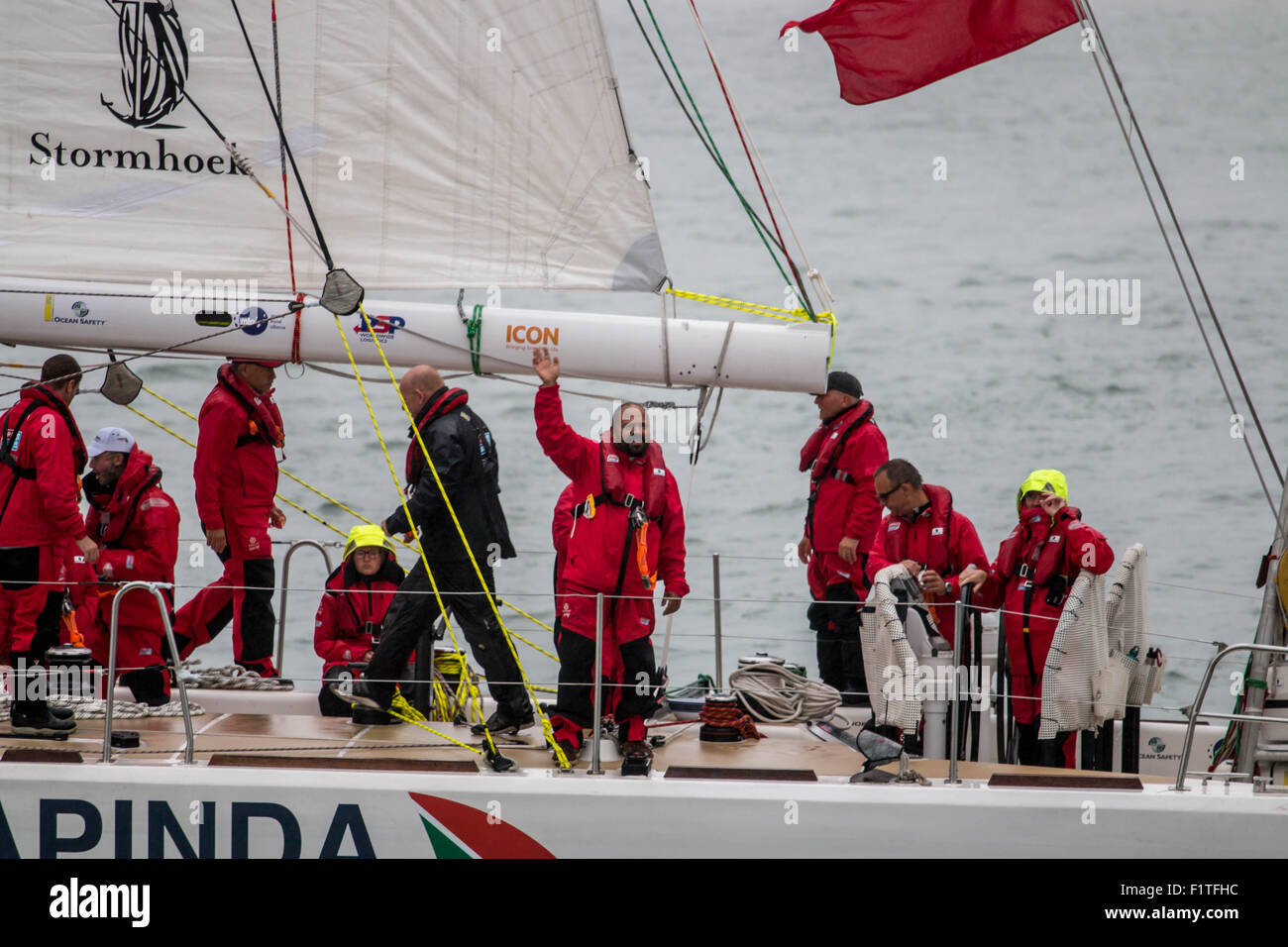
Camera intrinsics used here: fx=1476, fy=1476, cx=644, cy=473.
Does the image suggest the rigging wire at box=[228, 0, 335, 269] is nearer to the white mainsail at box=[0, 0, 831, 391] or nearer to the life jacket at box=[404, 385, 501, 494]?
the white mainsail at box=[0, 0, 831, 391]

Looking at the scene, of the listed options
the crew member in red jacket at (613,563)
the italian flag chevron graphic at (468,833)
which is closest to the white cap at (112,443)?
the crew member in red jacket at (613,563)

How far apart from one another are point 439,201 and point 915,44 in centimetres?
208

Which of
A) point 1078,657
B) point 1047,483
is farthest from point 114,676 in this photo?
point 1047,483

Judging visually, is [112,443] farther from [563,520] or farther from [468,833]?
[468,833]

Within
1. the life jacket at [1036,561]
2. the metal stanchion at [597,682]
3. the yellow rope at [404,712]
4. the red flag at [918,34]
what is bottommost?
the yellow rope at [404,712]

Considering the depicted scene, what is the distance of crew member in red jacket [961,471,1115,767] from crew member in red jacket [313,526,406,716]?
2330 millimetres

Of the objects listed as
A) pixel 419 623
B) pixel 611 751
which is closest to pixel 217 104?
pixel 419 623

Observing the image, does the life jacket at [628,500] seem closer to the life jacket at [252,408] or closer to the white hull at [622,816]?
the white hull at [622,816]

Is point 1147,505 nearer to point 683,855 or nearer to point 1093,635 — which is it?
point 1093,635

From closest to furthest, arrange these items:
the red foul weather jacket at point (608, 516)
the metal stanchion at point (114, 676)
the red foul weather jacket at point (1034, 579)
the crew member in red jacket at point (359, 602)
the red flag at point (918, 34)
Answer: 1. the metal stanchion at point (114, 676)
2. the red foul weather jacket at point (608, 516)
3. the red foul weather jacket at point (1034, 579)
4. the red flag at point (918, 34)
5. the crew member in red jacket at point (359, 602)

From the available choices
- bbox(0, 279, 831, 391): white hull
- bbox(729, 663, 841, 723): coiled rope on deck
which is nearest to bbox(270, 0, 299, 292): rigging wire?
bbox(0, 279, 831, 391): white hull

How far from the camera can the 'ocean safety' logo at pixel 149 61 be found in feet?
16.8

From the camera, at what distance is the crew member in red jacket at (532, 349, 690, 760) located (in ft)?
15.9
